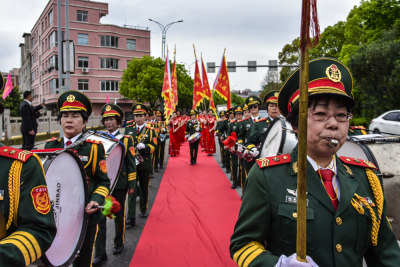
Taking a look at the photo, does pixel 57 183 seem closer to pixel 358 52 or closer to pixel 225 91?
pixel 225 91

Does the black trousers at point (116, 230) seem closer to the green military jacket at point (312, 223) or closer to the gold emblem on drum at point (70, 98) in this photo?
the gold emblem on drum at point (70, 98)

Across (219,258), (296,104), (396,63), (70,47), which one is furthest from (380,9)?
(296,104)

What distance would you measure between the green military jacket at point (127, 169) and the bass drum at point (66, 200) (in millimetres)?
1976

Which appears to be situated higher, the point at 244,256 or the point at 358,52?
the point at 358,52

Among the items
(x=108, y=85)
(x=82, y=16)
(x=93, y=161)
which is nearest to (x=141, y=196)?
(x=93, y=161)

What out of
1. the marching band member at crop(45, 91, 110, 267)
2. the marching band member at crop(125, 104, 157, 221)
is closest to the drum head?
the marching band member at crop(45, 91, 110, 267)

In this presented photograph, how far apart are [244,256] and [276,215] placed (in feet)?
0.78

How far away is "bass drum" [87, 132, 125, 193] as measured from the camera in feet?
12.3

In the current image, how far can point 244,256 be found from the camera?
60.6 inches

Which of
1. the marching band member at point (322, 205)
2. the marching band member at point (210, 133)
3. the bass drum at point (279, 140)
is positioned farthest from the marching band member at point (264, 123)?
the marching band member at point (210, 133)

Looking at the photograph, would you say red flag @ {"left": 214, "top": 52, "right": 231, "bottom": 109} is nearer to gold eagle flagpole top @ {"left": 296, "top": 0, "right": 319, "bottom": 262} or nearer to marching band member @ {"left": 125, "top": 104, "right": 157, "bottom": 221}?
marching band member @ {"left": 125, "top": 104, "right": 157, "bottom": 221}

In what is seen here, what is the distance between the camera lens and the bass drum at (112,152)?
12.3ft

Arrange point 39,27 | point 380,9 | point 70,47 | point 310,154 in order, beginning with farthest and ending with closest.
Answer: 1. point 39,27
2. point 380,9
3. point 70,47
4. point 310,154

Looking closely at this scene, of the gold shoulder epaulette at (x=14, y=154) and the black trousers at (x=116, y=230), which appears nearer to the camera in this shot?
the gold shoulder epaulette at (x=14, y=154)
